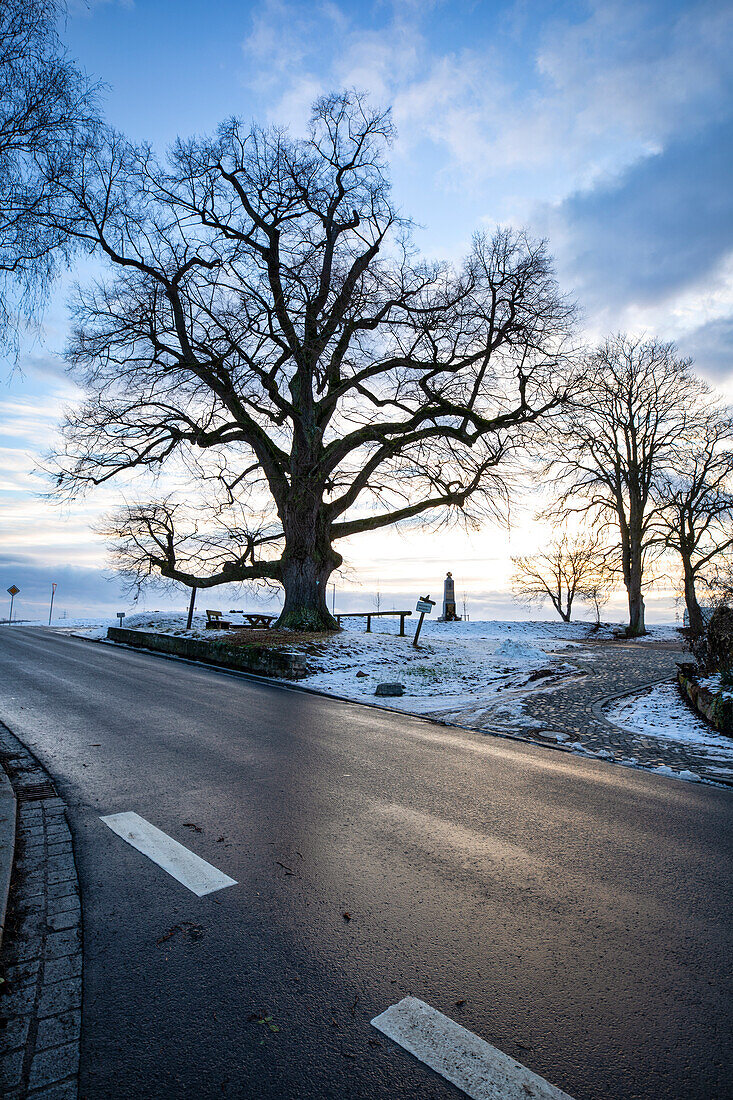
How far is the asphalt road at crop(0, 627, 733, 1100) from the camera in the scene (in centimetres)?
201

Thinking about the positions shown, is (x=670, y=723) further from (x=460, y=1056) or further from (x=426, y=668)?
(x=460, y=1056)

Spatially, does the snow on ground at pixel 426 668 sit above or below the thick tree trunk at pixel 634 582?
below

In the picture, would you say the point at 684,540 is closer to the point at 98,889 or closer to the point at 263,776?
the point at 263,776

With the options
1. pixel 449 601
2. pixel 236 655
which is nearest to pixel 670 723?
pixel 236 655

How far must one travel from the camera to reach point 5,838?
12.0ft

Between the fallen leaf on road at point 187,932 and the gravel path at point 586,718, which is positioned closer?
the fallen leaf on road at point 187,932

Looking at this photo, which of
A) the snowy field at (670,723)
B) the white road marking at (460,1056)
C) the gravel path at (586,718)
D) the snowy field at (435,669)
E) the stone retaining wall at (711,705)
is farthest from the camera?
the snowy field at (435,669)

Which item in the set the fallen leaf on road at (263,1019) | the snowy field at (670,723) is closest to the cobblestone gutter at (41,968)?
the fallen leaf on road at (263,1019)

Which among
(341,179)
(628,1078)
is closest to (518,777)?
(628,1078)

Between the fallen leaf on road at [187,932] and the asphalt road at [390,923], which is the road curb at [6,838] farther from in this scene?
the fallen leaf on road at [187,932]

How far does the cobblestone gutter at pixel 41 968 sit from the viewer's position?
1957 millimetres

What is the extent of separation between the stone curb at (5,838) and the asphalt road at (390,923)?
379mm

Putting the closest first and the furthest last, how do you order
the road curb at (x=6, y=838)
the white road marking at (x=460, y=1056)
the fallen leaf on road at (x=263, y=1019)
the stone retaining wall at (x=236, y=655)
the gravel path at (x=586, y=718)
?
the white road marking at (x=460, y=1056)
the fallen leaf on road at (x=263, y=1019)
the road curb at (x=6, y=838)
the gravel path at (x=586, y=718)
the stone retaining wall at (x=236, y=655)

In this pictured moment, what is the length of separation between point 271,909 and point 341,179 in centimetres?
2123
